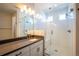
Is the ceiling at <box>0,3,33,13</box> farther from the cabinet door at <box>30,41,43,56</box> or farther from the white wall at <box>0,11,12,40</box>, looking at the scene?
the cabinet door at <box>30,41,43,56</box>

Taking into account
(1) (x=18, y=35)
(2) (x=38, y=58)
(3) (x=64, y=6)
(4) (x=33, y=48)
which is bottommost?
(2) (x=38, y=58)

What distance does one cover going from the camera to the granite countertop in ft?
4.45

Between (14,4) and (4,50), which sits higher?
(14,4)

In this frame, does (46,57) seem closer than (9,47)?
No

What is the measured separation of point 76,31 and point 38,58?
57 centimetres

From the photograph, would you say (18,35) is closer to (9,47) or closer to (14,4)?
(9,47)

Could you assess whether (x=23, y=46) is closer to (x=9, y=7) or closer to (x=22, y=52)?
(x=22, y=52)

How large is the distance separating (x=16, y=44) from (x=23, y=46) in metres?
0.09

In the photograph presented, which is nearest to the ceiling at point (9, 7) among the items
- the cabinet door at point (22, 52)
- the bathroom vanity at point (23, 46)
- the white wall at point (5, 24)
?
the white wall at point (5, 24)

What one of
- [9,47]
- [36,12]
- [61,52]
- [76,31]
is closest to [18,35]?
[9,47]

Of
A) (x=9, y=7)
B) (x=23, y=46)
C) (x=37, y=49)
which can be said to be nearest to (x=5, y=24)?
(x=9, y=7)

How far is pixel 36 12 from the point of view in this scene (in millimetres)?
1533

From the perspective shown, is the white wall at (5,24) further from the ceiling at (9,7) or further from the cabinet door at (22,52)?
the cabinet door at (22,52)

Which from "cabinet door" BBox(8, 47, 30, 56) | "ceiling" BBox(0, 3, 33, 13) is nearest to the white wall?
"ceiling" BBox(0, 3, 33, 13)
